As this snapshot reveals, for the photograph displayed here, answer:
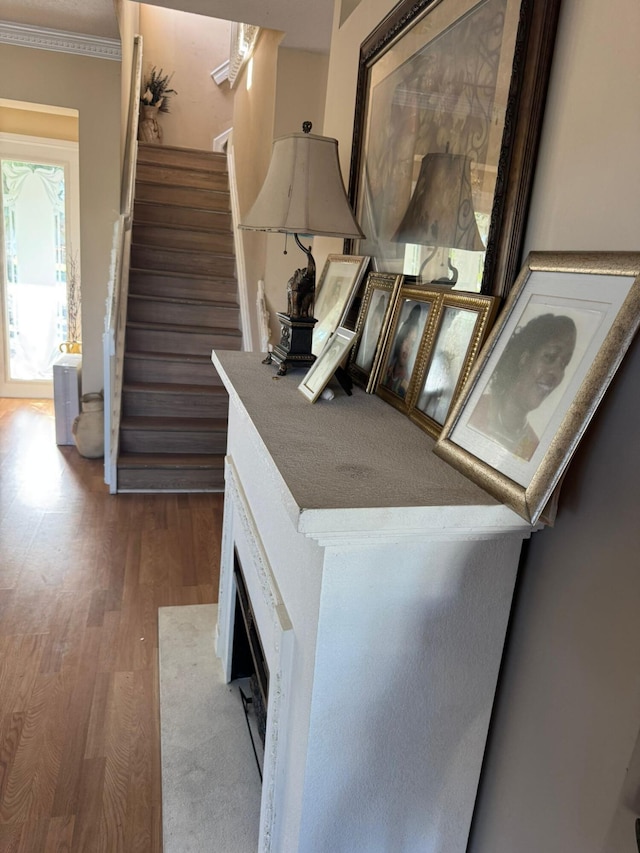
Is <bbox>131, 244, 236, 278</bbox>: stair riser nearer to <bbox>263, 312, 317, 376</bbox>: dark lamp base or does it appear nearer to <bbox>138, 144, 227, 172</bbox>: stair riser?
<bbox>138, 144, 227, 172</bbox>: stair riser

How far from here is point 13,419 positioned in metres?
4.71

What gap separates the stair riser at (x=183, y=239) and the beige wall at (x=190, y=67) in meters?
2.08

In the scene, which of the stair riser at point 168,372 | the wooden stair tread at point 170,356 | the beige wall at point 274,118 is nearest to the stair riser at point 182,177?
the beige wall at point 274,118

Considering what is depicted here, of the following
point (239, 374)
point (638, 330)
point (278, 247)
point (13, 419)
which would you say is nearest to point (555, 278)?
point (638, 330)

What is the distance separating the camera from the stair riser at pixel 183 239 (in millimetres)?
4809

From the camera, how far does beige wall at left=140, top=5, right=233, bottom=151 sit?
6188mm

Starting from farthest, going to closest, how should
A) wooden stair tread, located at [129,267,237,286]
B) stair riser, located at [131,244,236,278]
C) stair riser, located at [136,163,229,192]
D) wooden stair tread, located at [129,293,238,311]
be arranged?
stair riser, located at [136,163,229,192] → stair riser, located at [131,244,236,278] → wooden stair tread, located at [129,267,237,286] → wooden stair tread, located at [129,293,238,311]

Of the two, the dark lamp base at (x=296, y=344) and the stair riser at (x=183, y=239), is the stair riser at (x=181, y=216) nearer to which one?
the stair riser at (x=183, y=239)

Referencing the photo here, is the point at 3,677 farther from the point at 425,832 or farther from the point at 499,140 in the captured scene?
the point at 499,140

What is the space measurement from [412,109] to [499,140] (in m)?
0.48

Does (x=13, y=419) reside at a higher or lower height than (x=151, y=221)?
lower

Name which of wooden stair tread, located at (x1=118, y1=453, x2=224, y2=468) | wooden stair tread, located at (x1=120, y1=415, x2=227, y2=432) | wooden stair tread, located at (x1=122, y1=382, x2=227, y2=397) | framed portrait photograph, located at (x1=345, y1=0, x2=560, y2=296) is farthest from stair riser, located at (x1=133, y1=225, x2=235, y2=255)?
framed portrait photograph, located at (x1=345, y1=0, x2=560, y2=296)

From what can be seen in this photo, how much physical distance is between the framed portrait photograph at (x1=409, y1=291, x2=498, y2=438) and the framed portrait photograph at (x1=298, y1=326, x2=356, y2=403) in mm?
173

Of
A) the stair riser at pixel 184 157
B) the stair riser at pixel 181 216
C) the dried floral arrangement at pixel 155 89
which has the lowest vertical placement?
the stair riser at pixel 181 216
